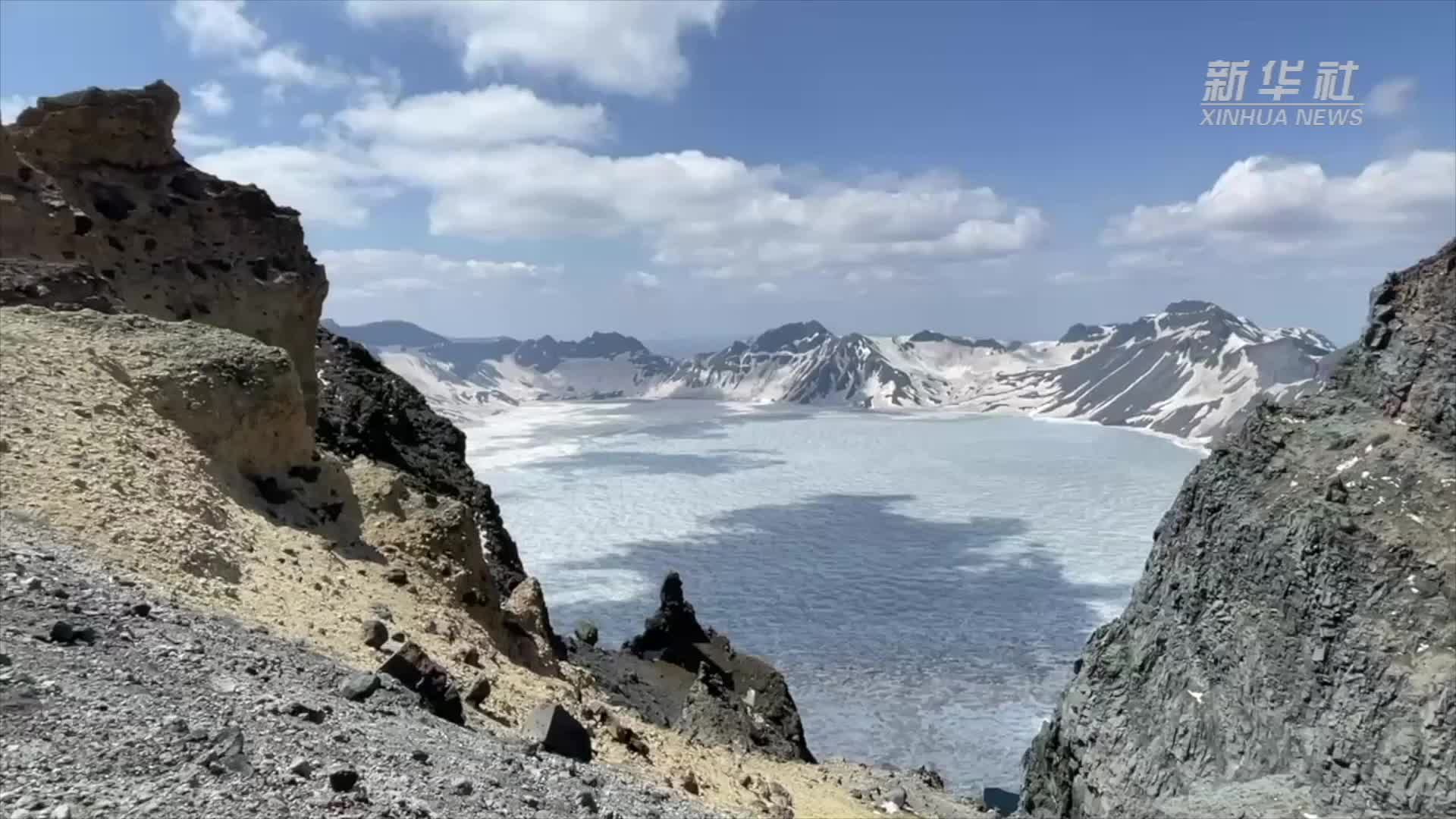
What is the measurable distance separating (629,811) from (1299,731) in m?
11.9

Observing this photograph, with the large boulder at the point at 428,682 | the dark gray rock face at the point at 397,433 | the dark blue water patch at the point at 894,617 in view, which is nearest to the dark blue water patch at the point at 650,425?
the dark blue water patch at the point at 894,617

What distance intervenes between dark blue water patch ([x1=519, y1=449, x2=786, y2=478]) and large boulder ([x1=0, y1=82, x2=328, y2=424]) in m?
81.1

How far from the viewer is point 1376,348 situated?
17.8m

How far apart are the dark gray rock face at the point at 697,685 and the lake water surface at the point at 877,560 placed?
214 inches

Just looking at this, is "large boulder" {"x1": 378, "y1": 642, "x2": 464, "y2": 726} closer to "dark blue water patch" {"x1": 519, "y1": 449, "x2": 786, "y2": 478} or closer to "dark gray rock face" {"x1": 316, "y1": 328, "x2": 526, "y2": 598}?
"dark gray rock face" {"x1": 316, "y1": 328, "x2": 526, "y2": 598}

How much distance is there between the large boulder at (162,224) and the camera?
17844 millimetres

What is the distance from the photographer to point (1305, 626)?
15.3m

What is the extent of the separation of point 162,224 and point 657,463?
93404 mm

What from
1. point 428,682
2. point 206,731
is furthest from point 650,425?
point 206,731

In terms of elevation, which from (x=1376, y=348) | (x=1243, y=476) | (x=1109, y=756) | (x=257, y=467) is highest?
(x=1376, y=348)

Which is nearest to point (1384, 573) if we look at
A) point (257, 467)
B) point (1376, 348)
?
point (1376, 348)

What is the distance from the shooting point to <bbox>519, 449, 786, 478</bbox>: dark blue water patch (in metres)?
104

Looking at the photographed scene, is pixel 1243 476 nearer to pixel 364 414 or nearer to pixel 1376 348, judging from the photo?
pixel 1376 348

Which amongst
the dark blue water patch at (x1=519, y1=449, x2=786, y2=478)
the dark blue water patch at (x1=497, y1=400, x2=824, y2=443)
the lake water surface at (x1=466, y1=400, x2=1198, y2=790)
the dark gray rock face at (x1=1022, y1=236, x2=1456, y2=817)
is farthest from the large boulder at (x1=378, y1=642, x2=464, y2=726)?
the dark blue water patch at (x1=497, y1=400, x2=824, y2=443)
